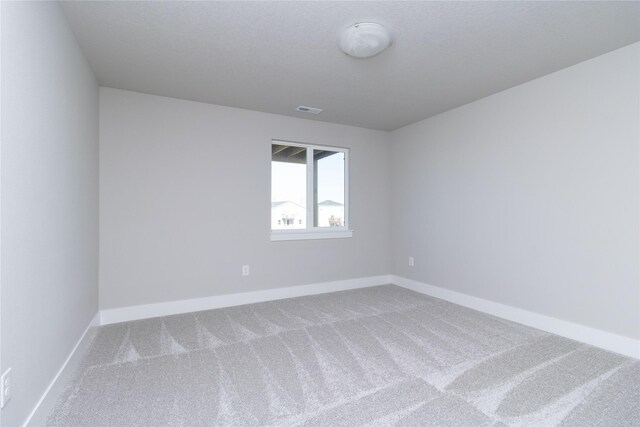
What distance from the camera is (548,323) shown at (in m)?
2.92

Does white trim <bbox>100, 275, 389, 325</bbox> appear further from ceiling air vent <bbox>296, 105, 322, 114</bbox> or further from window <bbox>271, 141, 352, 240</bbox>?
ceiling air vent <bbox>296, 105, 322, 114</bbox>

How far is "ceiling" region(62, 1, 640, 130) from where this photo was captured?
6.57ft

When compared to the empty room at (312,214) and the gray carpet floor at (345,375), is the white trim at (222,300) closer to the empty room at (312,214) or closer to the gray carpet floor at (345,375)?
the empty room at (312,214)

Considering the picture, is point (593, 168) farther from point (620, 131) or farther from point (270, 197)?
point (270, 197)

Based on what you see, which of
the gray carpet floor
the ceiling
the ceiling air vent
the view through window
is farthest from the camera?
the view through window

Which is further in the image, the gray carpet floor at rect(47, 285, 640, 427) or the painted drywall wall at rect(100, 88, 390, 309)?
the painted drywall wall at rect(100, 88, 390, 309)

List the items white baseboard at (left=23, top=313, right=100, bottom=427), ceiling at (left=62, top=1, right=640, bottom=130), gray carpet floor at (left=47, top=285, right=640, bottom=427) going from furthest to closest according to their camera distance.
→ 1. ceiling at (left=62, top=1, right=640, bottom=130)
2. gray carpet floor at (left=47, top=285, right=640, bottom=427)
3. white baseboard at (left=23, top=313, right=100, bottom=427)

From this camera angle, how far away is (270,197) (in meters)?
4.01

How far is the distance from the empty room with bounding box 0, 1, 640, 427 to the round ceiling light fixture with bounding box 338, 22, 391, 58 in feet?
0.05

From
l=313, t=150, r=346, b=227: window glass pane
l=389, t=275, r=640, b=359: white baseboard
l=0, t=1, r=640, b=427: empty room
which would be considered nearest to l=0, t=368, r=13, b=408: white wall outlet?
l=0, t=1, r=640, b=427: empty room

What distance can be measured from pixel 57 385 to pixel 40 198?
43.2 inches

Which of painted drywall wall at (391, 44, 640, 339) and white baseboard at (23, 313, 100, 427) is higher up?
painted drywall wall at (391, 44, 640, 339)

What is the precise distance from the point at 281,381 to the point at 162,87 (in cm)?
287

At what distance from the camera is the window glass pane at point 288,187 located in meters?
4.14
